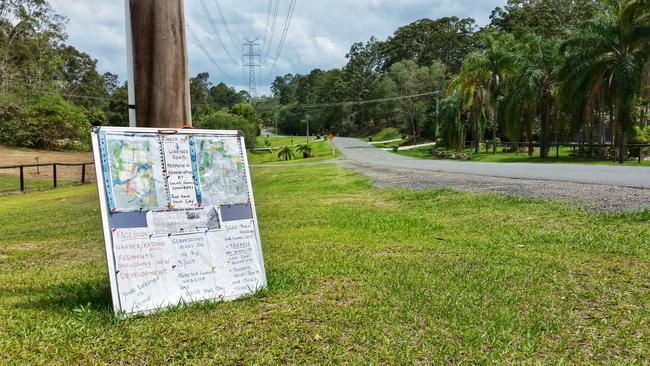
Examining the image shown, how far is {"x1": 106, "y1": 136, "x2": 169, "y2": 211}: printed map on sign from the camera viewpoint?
3.43 metres

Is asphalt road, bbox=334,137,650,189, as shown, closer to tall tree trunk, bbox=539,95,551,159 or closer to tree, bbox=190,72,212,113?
tall tree trunk, bbox=539,95,551,159

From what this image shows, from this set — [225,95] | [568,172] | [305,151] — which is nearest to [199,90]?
[225,95]

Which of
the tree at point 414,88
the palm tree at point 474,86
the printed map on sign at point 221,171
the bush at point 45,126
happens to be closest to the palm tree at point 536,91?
the palm tree at point 474,86

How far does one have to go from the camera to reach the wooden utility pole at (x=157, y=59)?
382 cm

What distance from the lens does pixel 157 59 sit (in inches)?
152

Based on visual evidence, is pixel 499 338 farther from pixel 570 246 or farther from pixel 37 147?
pixel 37 147

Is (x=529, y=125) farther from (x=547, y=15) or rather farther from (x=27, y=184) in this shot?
(x=547, y=15)

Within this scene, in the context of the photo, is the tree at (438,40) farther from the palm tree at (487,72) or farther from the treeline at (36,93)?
the treeline at (36,93)

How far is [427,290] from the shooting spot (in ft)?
13.1

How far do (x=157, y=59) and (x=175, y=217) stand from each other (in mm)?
1218

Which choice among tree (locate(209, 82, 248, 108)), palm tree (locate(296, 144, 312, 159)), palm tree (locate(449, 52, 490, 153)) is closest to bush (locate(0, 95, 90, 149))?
palm tree (locate(296, 144, 312, 159))

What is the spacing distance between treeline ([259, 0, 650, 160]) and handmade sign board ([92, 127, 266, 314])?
2615cm

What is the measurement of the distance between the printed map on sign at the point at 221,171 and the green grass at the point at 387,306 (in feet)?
2.55

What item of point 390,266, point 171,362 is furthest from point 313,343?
Answer: point 390,266
